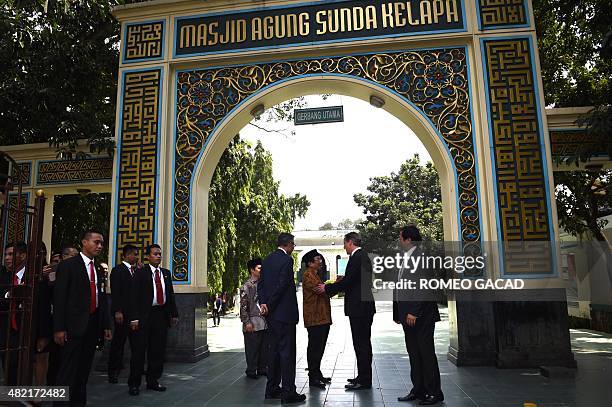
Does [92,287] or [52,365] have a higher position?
[92,287]

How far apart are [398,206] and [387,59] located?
14336 mm

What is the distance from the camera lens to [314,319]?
4.84 m

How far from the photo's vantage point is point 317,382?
4785 millimetres

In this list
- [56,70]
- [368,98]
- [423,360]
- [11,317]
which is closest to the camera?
[11,317]

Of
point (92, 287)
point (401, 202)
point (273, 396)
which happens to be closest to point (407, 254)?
point (273, 396)

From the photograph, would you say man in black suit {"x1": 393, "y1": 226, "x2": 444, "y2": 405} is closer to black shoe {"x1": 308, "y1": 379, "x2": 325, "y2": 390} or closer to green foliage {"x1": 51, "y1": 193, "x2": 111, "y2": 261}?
black shoe {"x1": 308, "y1": 379, "x2": 325, "y2": 390}

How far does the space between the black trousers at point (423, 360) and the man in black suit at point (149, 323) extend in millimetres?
2431

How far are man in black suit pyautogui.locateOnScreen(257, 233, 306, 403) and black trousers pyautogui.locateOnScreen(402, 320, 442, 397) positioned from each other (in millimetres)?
1030

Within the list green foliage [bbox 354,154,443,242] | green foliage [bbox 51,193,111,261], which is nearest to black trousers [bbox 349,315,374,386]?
green foliage [bbox 51,193,111,261]

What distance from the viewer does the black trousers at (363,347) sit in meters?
4.68

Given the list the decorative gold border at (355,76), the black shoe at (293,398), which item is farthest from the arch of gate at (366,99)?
the black shoe at (293,398)

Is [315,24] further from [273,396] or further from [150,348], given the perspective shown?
[273,396]

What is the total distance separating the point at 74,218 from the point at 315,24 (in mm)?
5875

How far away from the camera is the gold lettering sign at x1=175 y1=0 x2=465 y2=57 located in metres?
6.51
